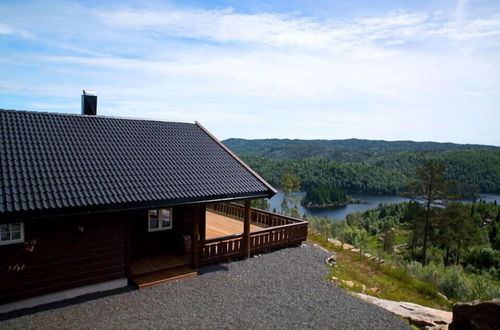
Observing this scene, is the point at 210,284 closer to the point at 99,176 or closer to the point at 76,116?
the point at 99,176

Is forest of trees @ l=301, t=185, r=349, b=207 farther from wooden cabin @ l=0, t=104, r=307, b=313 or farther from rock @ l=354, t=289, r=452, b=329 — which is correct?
rock @ l=354, t=289, r=452, b=329

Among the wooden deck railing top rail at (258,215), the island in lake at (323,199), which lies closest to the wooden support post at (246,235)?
the wooden deck railing top rail at (258,215)

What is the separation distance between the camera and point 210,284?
9844 mm

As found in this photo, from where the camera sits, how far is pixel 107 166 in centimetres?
992

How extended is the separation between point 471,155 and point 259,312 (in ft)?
573

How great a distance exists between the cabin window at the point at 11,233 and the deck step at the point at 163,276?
9.72ft

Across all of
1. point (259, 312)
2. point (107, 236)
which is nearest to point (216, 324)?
point (259, 312)

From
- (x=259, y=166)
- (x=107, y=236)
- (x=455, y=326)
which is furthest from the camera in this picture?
(x=259, y=166)

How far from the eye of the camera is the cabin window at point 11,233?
7750 mm

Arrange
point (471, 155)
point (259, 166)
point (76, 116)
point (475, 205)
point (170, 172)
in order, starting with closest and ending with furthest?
point (170, 172) → point (76, 116) → point (475, 205) → point (259, 166) → point (471, 155)

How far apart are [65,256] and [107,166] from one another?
2574mm

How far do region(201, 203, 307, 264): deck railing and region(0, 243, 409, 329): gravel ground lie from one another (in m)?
0.66

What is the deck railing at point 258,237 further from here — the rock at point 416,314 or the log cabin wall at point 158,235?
the rock at point 416,314

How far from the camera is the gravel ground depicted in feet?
25.1
